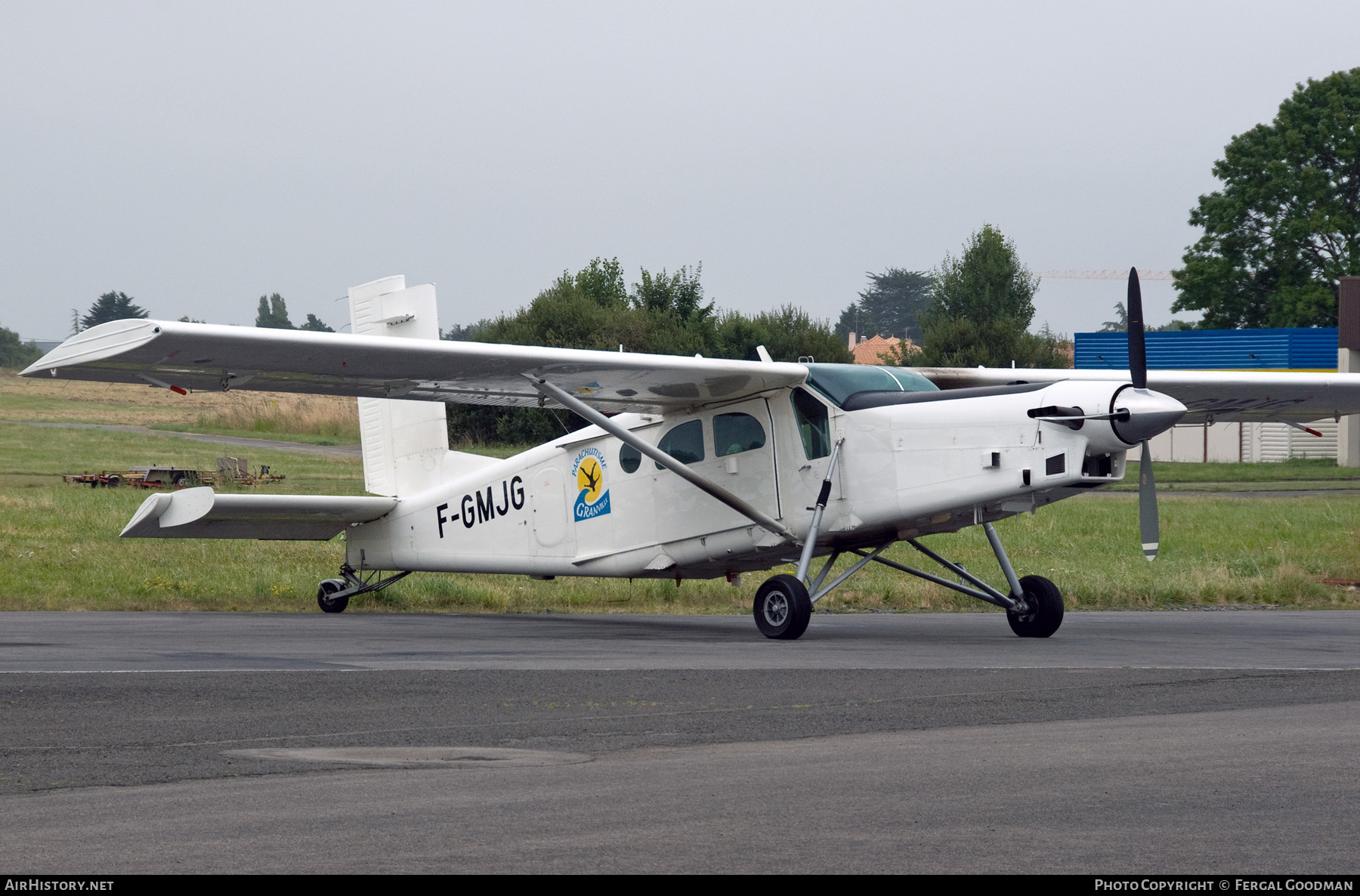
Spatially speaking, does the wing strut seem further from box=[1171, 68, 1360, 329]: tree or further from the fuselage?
box=[1171, 68, 1360, 329]: tree

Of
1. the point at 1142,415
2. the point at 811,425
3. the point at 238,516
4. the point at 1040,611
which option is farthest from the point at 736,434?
the point at 238,516

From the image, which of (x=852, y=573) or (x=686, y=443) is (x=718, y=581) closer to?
(x=686, y=443)

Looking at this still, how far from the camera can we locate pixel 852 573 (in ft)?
46.2

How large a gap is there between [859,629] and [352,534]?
630 centimetres

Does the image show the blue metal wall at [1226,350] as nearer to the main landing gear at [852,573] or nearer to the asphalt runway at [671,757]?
the main landing gear at [852,573]

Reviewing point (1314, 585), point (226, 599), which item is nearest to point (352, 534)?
point (226, 599)

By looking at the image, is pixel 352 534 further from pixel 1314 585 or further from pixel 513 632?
pixel 1314 585

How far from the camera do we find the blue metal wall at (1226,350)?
5762 cm

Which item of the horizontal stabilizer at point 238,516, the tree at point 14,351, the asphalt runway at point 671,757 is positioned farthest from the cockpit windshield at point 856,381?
the tree at point 14,351

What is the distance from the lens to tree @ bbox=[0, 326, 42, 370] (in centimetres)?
12731

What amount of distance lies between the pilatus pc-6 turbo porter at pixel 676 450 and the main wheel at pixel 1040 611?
17 mm

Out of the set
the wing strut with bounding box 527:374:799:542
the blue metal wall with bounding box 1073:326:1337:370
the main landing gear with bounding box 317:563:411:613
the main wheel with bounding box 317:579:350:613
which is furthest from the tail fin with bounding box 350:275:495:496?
the blue metal wall with bounding box 1073:326:1337:370

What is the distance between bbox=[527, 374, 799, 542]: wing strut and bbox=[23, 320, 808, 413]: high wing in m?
0.21

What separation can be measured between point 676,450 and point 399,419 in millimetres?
4326
